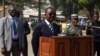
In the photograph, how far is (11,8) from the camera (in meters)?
10.8

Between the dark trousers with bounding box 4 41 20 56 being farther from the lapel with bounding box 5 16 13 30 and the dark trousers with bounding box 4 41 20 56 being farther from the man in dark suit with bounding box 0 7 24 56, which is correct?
the lapel with bounding box 5 16 13 30

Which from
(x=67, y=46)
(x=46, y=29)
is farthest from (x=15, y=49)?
(x=67, y=46)

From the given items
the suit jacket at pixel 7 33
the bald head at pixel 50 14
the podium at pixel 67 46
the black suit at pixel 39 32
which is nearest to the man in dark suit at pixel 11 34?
the suit jacket at pixel 7 33

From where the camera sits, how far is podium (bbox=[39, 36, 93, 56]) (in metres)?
8.09

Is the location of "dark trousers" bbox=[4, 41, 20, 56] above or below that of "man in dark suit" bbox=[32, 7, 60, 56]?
below

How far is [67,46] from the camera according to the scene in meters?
8.11

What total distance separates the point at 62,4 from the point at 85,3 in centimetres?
2093

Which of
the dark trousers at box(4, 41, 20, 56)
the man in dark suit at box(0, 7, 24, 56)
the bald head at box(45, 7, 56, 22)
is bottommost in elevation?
the dark trousers at box(4, 41, 20, 56)

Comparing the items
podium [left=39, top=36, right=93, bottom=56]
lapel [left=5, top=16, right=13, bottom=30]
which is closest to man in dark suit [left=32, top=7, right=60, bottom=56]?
podium [left=39, top=36, right=93, bottom=56]

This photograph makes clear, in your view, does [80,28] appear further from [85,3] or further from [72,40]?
[85,3]

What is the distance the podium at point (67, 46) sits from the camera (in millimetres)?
8086

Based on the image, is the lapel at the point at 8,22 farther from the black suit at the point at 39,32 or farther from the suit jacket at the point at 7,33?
the black suit at the point at 39,32

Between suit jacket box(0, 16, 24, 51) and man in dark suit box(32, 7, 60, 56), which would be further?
suit jacket box(0, 16, 24, 51)

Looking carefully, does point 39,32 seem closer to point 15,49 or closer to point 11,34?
point 11,34
